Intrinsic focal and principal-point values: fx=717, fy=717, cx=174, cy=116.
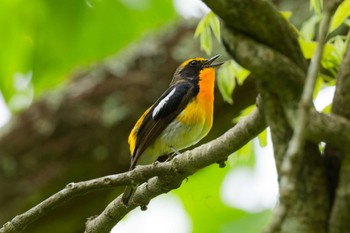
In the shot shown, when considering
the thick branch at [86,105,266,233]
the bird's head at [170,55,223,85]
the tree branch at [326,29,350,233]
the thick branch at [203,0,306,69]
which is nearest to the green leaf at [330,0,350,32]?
the thick branch at [86,105,266,233]

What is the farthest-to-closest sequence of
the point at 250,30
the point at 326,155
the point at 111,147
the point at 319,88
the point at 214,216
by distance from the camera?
the point at 214,216
the point at 111,147
the point at 319,88
the point at 326,155
the point at 250,30

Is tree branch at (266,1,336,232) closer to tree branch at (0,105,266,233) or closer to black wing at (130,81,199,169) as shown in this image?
tree branch at (0,105,266,233)

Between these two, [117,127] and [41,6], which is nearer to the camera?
[41,6]

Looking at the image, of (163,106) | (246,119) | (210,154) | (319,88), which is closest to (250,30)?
(246,119)

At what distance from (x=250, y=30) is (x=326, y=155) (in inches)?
13.6

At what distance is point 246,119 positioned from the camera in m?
2.04

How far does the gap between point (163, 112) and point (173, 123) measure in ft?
0.31

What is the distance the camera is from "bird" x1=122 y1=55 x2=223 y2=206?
435cm

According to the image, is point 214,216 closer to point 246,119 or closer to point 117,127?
point 117,127

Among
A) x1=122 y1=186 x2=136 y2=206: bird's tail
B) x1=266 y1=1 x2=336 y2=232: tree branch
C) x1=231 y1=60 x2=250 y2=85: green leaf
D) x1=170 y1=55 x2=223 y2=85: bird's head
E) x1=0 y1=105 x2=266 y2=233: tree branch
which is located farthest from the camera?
x1=170 y1=55 x2=223 y2=85: bird's head

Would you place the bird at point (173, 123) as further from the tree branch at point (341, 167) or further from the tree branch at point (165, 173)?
the tree branch at point (341, 167)

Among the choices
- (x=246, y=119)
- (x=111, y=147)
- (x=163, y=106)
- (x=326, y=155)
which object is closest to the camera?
(x=326, y=155)

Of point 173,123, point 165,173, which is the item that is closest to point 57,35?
point 173,123

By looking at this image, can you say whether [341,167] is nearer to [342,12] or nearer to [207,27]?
[342,12]
